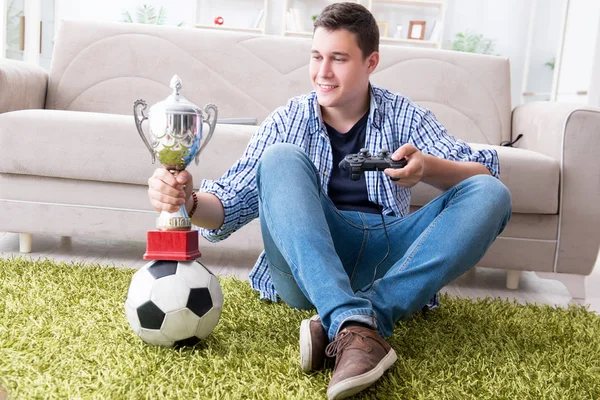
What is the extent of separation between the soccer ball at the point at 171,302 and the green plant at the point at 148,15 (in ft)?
15.5

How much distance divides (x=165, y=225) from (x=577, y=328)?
1.08 metres

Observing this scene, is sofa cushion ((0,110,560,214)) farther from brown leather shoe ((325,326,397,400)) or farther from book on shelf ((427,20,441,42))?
book on shelf ((427,20,441,42))

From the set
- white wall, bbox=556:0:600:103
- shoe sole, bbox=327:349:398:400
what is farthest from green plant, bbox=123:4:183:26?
shoe sole, bbox=327:349:398:400

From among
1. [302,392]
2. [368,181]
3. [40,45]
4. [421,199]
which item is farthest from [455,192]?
[40,45]

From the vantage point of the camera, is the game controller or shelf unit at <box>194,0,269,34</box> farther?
shelf unit at <box>194,0,269,34</box>

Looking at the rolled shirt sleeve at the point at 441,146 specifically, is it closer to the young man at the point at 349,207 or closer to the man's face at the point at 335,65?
the young man at the point at 349,207

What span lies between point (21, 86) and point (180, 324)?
151cm

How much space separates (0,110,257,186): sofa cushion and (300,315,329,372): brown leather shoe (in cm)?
99

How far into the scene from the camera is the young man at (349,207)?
1.08 metres

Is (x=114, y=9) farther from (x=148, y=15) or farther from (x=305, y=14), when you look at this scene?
(x=305, y=14)

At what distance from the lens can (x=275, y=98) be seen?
2.55 metres

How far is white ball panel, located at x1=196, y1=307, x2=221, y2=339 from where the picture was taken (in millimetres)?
1134

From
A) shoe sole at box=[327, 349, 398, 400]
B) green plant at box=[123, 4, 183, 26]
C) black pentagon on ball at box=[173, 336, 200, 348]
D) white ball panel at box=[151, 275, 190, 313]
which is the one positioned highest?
green plant at box=[123, 4, 183, 26]

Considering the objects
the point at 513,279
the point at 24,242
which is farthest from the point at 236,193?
the point at 513,279
